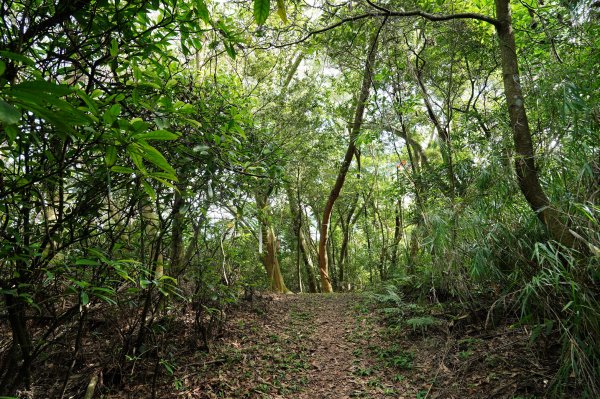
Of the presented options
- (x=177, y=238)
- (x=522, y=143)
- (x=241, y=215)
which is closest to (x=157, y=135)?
(x=241, y=215)

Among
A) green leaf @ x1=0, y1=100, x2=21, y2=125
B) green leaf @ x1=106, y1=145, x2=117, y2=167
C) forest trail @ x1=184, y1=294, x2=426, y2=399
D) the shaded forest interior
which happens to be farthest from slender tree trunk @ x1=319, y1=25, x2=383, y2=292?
green leaf @ x1=0, y1=100, x2=21, y2=125

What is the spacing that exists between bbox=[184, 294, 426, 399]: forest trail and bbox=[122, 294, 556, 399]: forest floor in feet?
0.04

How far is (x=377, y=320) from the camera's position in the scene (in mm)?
5648

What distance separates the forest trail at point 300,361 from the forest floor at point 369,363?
12 millimetres

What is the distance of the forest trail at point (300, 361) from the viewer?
12.3ft

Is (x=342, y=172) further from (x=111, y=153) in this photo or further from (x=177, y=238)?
(x=111, y=153)

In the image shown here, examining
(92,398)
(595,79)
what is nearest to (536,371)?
(595,79)

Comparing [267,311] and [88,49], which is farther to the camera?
[267,311]

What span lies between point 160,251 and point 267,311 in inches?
136

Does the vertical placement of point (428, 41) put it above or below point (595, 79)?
above

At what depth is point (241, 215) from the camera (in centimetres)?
295

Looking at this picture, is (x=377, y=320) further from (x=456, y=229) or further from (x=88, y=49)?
(x=88, y=49)

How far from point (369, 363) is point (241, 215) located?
278cm

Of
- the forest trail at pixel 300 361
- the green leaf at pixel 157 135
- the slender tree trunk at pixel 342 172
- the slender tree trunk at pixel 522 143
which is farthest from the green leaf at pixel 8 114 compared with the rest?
the slender tree trunk at pixel 342 172
